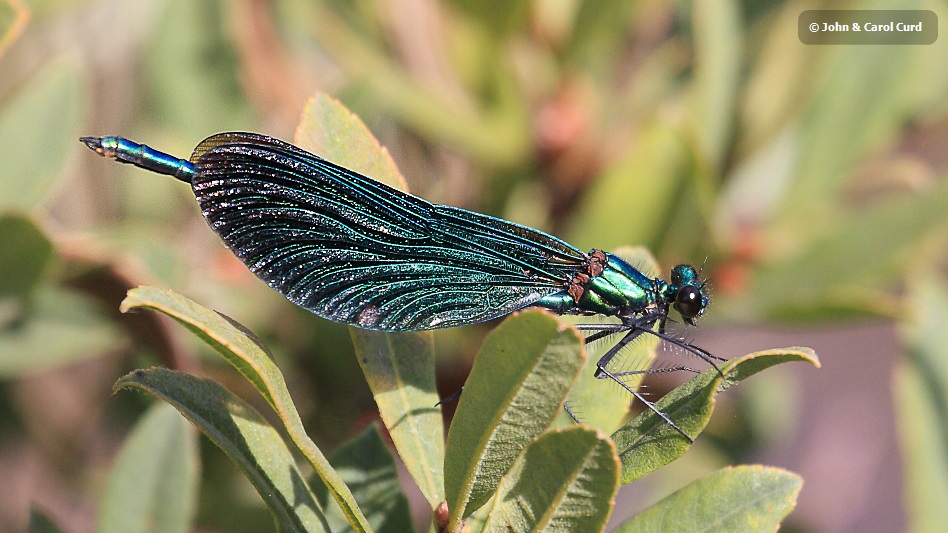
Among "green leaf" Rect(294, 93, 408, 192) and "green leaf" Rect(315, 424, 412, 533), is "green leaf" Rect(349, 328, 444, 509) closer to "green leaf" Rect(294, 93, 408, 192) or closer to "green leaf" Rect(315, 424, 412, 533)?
"green leaf" Rect(315, 424, 412, 533)

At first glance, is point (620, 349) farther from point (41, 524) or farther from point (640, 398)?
point (41, 524)

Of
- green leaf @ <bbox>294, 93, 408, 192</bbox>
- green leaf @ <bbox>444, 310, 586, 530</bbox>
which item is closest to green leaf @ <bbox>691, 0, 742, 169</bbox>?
green leaf @ <bbox>294, 93, 408, 192</bbox>

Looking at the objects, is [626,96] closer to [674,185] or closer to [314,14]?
[674,185]

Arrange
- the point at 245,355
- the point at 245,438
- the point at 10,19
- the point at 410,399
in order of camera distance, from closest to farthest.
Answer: the point at 245,355 < the point at 245,438 < the point at 410,399 < the point at 10,19

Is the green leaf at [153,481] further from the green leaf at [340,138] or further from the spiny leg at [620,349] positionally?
the spiny leg at [620,349]

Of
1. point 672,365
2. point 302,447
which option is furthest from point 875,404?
point 302,447
